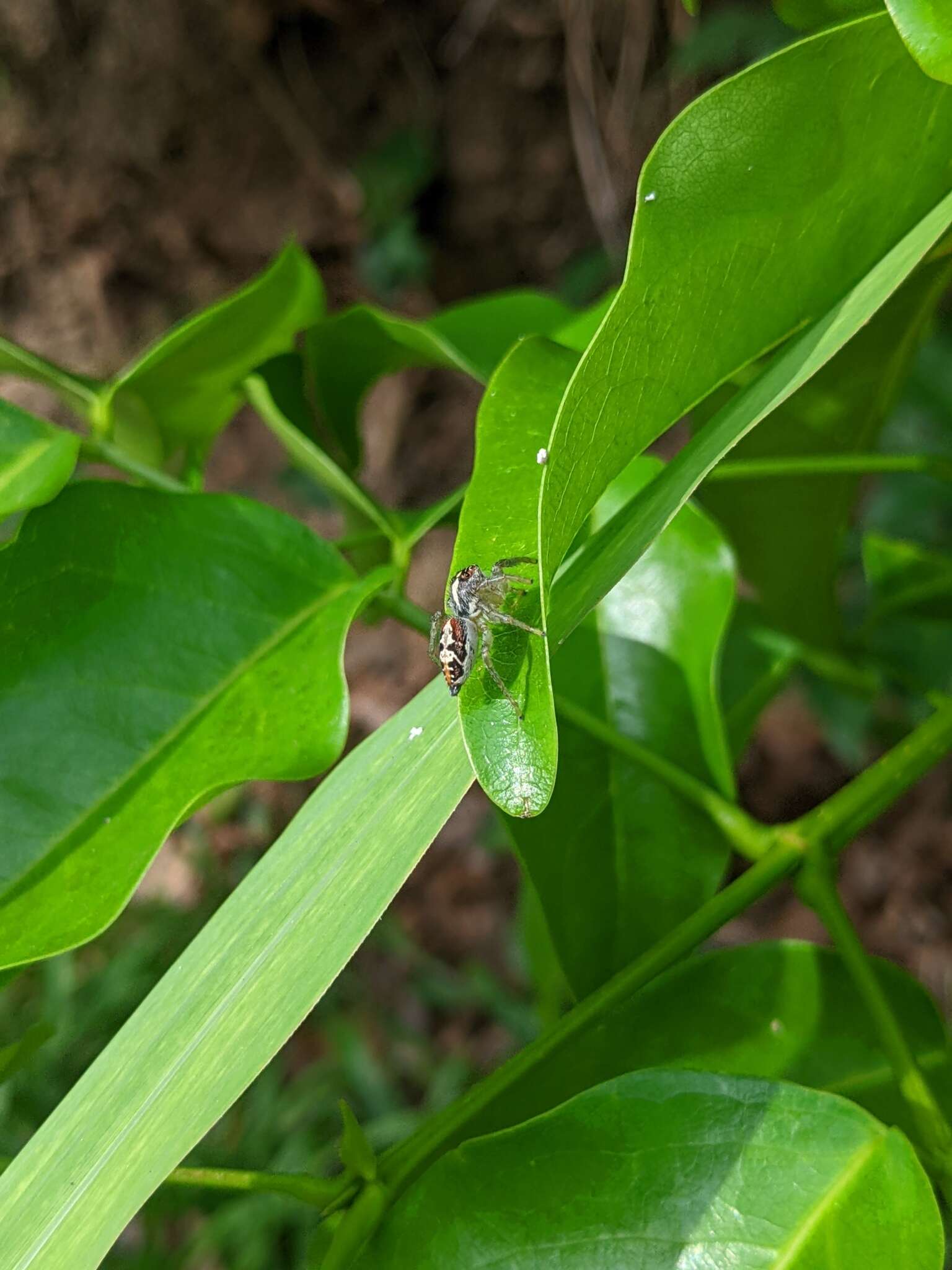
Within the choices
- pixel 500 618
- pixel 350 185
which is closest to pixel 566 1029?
pixel 500 618

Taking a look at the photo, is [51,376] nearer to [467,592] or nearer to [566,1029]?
[467,592]

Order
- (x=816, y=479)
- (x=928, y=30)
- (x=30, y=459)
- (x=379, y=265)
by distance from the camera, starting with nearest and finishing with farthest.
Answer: (x=928, y=30) < (x=30, y=459) < (x=816, y=479) < (x=379, y=265)

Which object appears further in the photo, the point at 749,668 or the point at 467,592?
the point at 749,668

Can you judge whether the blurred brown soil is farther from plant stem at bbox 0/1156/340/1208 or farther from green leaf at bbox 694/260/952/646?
plant stem at bbox 0/1156/340/1208

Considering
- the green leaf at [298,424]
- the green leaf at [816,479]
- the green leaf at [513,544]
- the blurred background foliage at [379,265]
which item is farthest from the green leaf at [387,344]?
the blurred background foliage at [379,265]

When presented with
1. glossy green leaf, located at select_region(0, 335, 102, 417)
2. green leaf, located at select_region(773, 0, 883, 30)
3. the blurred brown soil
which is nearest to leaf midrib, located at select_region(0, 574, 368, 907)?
glossy green leaf, located at select_region(0, 335, 102, 417)

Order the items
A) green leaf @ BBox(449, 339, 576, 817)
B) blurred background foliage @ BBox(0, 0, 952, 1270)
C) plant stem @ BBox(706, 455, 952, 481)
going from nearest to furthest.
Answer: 1. green leaf @ BBox(449, 339, 576, 817)
2. plant stem @ BBox(706, 455, 952, 481)
3. blurred background foliage @ BBox(0, 0, 952, 1270)
